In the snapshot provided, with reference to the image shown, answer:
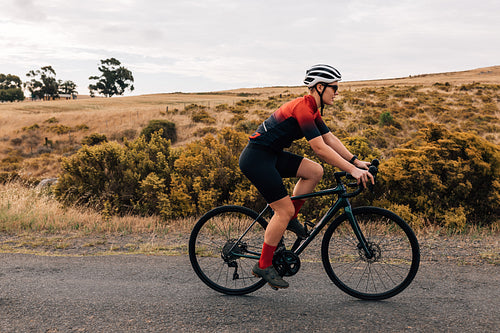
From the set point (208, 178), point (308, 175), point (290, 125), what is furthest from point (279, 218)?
point (208, 178)

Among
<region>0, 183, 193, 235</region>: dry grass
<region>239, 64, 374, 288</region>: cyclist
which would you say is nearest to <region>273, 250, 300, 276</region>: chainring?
<region>239, 64, 374, 288</region>: cyclist

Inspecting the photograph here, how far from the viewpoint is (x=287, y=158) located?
387 cm

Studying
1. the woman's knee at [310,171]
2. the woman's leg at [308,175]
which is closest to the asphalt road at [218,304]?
the woman's leg at [308,175]

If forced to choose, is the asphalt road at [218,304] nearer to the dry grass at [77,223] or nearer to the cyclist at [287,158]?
the cyclist at [287,158]

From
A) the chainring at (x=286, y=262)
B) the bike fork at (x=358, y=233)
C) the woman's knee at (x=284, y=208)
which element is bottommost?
the chainring at (x=286, y=262)

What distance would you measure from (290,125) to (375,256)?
152cm

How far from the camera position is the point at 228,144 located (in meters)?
8.36

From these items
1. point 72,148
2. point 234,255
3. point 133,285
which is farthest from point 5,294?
point 72,148

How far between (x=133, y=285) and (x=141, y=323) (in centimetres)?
93

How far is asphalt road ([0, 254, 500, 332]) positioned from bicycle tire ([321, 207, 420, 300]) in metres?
0.15

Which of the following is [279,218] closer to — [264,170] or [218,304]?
[264,170]

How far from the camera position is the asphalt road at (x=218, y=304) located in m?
3.26

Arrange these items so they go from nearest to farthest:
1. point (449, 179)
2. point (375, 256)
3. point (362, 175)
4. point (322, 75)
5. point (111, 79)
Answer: point (362, 175)
point (322, 75)
point (375, 256)
point (449, 179)
point (111, 79)

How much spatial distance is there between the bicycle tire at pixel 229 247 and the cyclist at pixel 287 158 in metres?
0.34
